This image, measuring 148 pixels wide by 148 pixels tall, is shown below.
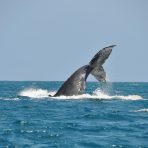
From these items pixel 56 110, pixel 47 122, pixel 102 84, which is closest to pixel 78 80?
pixel 102 84

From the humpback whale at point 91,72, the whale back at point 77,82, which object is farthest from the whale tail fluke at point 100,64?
the whale back at point 77,82

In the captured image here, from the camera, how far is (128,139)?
20.2 m

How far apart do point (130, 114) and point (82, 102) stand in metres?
7.80

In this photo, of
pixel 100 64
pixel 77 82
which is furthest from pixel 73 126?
pixel 100 64

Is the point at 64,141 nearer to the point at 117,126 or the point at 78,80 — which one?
the point at 117,126

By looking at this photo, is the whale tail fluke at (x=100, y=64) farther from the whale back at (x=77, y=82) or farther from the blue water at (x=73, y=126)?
the blue water at (x=73, y=126)

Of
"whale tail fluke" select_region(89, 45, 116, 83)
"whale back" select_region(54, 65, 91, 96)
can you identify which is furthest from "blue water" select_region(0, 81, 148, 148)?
"whale tail fluke" select_region(89, 45, 116, 83)

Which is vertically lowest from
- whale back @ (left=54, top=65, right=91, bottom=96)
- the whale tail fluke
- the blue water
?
the blue water

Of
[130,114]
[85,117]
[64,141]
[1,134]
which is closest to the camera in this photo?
[64,141]

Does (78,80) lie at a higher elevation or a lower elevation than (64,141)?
higher

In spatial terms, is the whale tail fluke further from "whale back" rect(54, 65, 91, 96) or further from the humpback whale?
"whale back" rect(54, 65, 91, 96)

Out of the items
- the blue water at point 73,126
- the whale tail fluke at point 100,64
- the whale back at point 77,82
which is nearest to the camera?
the blue water at point 73,126

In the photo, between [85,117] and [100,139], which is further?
[85,117]

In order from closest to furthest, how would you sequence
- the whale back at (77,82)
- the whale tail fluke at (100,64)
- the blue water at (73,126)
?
the blue water at (73,126), the whale tail fluke at (100,64), the whale back at (77,82)
